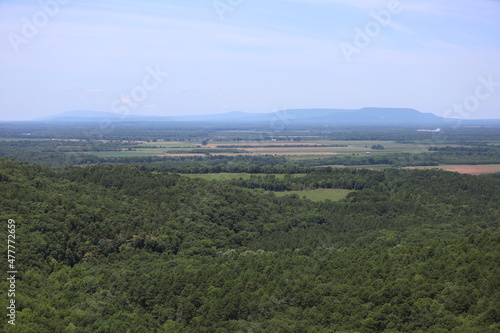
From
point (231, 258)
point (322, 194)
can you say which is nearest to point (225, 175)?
point (322, 194)

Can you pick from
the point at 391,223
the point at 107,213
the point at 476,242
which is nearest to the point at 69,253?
the point at 107,213

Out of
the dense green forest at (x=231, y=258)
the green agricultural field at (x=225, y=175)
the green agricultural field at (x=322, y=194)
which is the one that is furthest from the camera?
the green agricultural field at (x=225, y=175)

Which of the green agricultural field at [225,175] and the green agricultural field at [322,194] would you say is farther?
the green agricultural field at [225,175]

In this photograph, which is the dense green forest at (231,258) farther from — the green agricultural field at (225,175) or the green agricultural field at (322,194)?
the green agricultural field at (225,175)

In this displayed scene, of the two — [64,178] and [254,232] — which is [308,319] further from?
[64,178]

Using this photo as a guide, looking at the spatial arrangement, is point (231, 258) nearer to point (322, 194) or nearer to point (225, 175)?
point (322, 194)

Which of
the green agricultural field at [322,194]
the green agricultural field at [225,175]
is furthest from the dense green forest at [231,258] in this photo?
the green agricultural field at [225,175]
